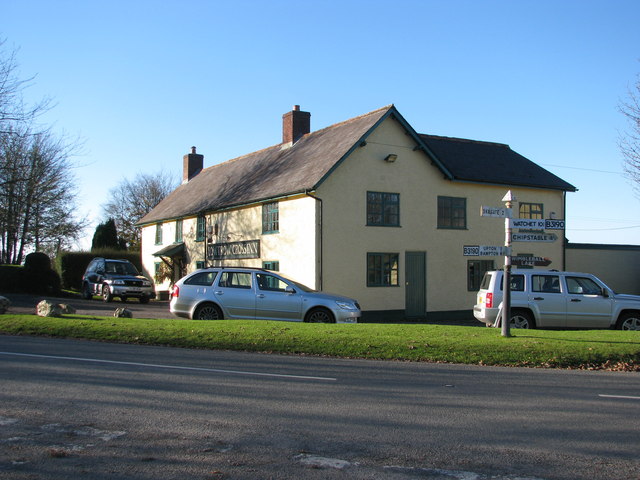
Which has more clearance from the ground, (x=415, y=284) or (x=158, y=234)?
(x=158, y=234)

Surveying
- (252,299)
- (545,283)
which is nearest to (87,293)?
(252,299)

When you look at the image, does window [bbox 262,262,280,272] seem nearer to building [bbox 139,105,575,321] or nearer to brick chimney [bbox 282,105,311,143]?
building [bbox 139,105,575,321]

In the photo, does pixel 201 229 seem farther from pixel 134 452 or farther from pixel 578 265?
pixel 134 452

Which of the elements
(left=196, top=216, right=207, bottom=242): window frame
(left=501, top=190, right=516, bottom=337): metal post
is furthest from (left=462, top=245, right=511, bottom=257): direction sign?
(left=196, top=216, right=207, bottom=242): window frame

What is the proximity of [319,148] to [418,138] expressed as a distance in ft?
13.2

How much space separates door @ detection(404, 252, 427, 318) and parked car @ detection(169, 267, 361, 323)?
7305mm

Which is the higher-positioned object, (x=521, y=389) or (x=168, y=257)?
(x=168, y=257)

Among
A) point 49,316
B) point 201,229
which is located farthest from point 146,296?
point 49,316

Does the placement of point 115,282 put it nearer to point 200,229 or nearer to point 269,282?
point 200,229

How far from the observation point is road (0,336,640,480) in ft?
17.0

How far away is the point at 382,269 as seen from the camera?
23484mm

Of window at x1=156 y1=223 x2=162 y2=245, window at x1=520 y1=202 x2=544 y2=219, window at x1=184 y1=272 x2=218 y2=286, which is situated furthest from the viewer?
window at x1=156 y1=223 x2=162 y2=245

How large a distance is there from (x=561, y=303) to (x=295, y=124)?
635 inches

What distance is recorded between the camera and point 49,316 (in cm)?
1712
